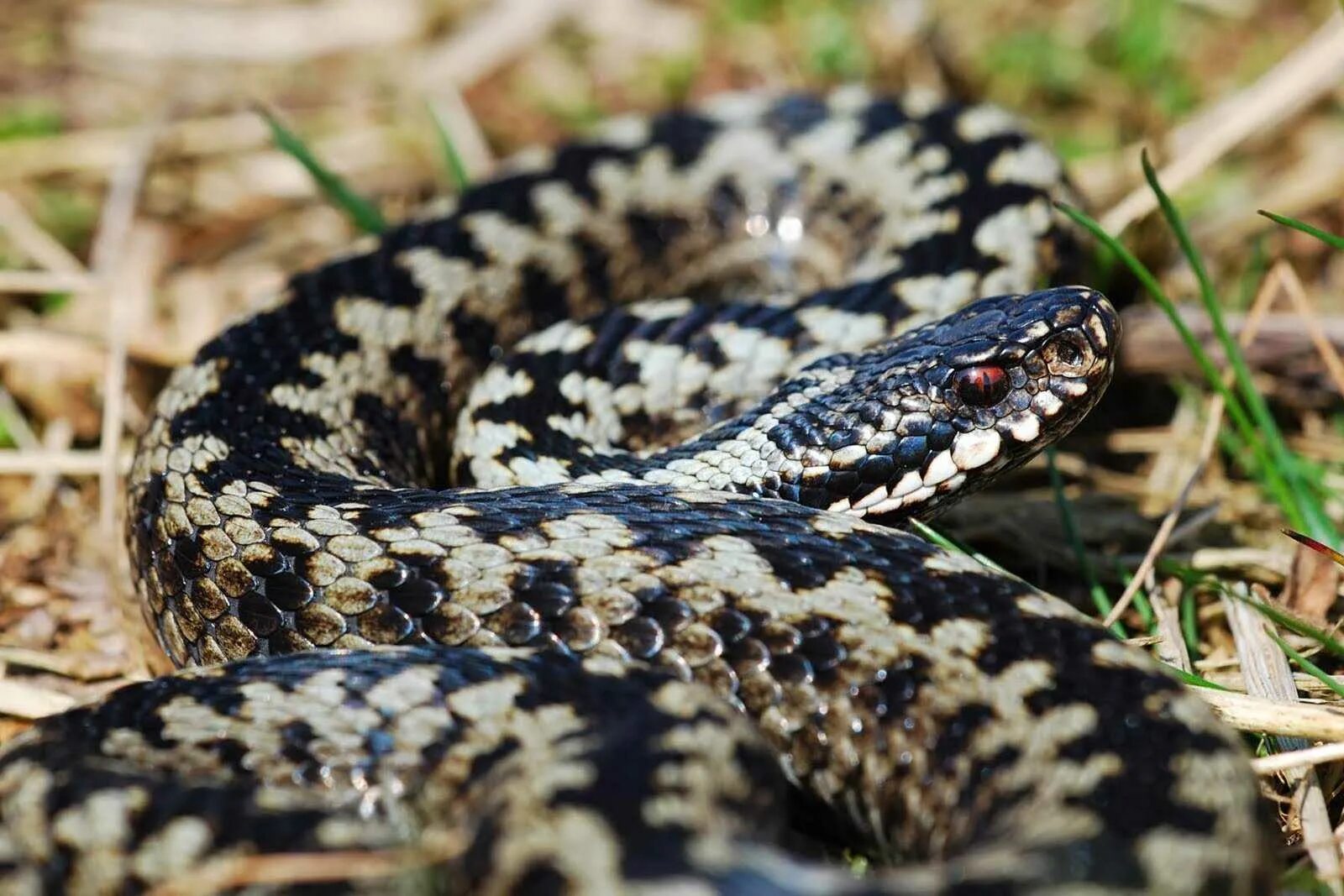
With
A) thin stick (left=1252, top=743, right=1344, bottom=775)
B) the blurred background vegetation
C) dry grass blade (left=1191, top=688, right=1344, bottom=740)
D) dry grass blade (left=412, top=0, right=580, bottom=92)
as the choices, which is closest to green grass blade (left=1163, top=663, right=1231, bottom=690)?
dry grass blade (left=1191, top=688, right=1344, bottom=740)

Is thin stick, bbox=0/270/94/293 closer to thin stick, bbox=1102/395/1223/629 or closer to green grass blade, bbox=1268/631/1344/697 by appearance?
thin stick, bbox=1102/395/1223/629

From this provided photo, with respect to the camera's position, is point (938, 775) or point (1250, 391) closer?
point (938, 775)

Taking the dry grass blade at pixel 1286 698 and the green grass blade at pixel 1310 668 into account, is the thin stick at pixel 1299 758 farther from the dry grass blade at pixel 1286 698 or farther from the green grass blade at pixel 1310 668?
the green grass blade at pixel 1310 668

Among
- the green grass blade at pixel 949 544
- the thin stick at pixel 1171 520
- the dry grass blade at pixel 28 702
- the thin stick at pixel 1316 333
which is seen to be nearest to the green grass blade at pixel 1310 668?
the thin stick at pixel 1171 520

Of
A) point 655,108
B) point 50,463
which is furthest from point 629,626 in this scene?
point 655,108

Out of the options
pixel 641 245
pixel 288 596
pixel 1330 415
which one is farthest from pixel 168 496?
pixel 1330 415

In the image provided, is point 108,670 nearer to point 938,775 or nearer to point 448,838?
point 448,838
